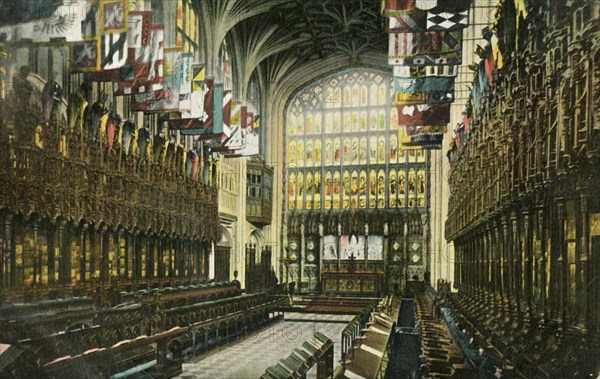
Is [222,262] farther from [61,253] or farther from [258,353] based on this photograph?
[258,353]

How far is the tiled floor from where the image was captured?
33.4ft

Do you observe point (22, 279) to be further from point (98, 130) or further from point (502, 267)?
point (502, 267)

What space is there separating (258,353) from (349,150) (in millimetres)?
21143

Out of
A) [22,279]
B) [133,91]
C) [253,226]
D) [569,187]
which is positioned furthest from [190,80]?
[253,226]

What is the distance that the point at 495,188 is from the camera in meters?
10.2

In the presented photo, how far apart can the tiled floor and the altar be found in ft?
31.4

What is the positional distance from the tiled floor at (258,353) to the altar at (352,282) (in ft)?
31.4

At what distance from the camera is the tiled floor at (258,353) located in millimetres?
10171

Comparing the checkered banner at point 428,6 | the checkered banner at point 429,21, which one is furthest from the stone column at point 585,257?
the checkered banner at point 428,6

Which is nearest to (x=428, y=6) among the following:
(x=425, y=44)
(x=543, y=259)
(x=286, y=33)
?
(x=425, y=44)

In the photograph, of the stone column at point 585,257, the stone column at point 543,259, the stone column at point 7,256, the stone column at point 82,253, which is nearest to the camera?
the stone column at point 585,257

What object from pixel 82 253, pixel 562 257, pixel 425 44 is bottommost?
pixel 82 253

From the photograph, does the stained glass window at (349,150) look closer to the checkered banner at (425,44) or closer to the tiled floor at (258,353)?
the tiled floor at (258,353)

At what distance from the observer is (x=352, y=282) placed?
28547mm
